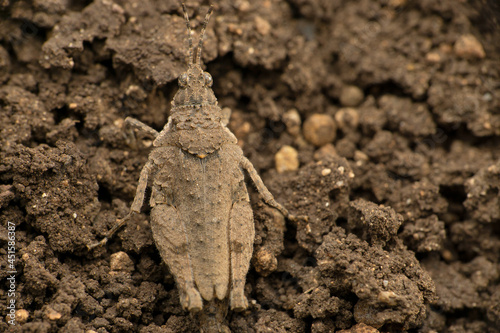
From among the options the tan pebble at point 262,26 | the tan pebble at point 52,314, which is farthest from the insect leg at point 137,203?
the tan pebble at point 262,26

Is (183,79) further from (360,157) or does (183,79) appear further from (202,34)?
(360,157)

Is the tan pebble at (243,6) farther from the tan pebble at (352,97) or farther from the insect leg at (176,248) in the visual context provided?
the insect leg at (176,248)

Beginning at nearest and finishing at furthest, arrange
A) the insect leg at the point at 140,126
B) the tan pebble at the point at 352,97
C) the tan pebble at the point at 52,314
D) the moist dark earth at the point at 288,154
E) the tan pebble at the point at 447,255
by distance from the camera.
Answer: the tan pebble at the point at 52,314 → the moist dark earth at the point at 288,154 → the insect leg at the point at 140,126 → the tan pebble at the point at 447,255 → the tan pebble at the point at 352,97

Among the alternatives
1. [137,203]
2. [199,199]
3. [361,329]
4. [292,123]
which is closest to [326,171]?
[292,123]

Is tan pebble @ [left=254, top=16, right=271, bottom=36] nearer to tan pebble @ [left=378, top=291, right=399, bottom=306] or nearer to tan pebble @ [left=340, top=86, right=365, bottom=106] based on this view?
tan pebble @ [left=340, top=86, right=365, bottom=106]

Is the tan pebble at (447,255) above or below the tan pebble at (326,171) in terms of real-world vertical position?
below

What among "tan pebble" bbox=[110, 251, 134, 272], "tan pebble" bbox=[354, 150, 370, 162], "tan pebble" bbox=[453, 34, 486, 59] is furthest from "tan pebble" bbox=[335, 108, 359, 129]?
"tan pebble" bbox=[110, 251, 134, 272]
